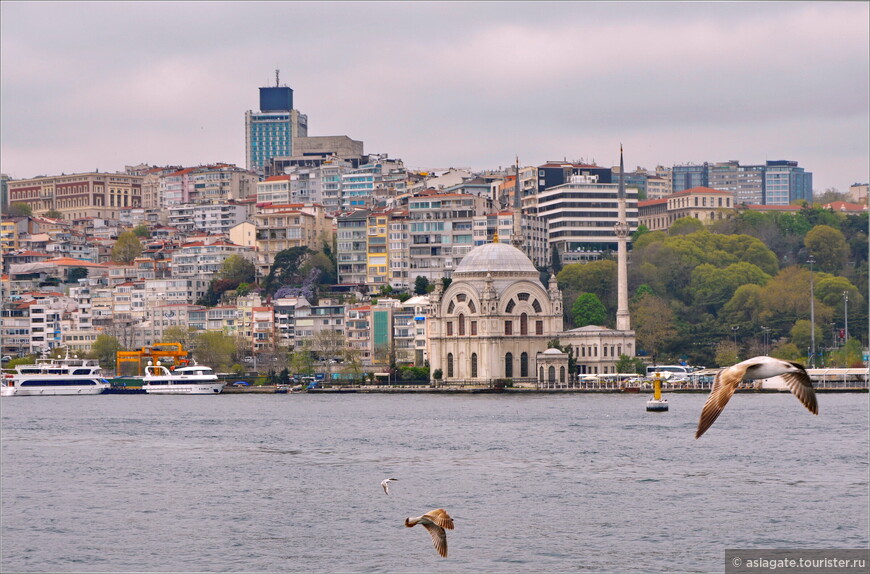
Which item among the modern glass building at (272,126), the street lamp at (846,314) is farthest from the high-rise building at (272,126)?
the street lamp at (846,314)

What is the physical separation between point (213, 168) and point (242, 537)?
108941 mm

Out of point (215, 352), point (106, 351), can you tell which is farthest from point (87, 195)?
point (215, 352)

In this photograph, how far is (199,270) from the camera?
99438 millimetres

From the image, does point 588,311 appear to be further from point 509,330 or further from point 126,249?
point 126,249

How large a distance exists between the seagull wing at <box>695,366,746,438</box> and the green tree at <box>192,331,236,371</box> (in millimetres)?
72735

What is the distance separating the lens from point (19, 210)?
133 m

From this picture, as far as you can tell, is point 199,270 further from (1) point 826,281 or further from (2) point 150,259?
(1) point 826,281

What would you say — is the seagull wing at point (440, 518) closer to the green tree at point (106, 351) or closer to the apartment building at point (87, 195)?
the green tree at point (106, 351)

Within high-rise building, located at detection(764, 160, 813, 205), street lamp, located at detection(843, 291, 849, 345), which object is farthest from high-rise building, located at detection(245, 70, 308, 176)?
street lamp, located at detection(843, 291, 849, 345)

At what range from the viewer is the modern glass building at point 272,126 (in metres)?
155

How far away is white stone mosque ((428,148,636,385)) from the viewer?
70.5m

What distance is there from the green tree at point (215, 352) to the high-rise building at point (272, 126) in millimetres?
73717

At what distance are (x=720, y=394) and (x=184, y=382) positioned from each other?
221 feet

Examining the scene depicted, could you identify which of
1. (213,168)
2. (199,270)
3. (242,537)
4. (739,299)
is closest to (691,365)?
(739,299)
